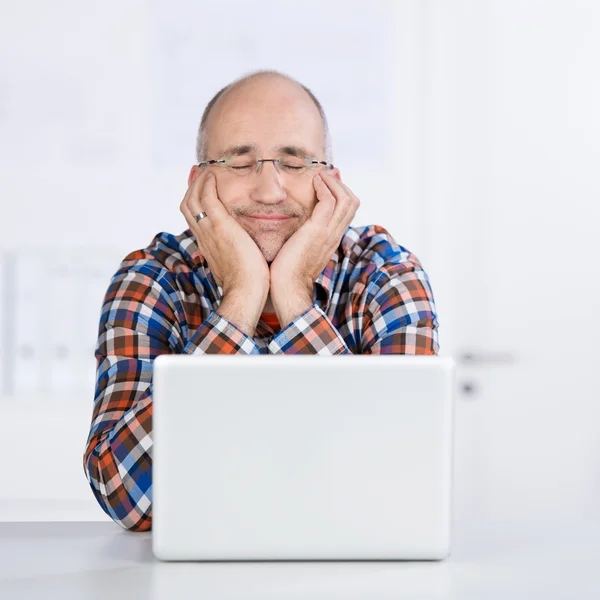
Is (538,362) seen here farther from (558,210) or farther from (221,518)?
(221,518)

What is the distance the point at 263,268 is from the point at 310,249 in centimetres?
12

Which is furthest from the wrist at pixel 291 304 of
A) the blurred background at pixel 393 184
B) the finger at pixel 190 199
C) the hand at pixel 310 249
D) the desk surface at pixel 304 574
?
the blurred background at pixel 393 184

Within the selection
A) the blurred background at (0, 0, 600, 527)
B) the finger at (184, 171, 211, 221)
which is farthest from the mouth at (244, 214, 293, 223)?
the blurred background at (0, 0, 600, 527)

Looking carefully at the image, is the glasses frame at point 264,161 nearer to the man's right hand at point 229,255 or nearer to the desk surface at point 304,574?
the man's right hand at point 229,255

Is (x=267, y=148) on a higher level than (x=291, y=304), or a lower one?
higher

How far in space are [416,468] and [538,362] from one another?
2.47 m

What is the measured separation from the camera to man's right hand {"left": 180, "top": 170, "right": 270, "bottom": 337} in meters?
1.54

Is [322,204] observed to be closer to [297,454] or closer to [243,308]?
[243,308]

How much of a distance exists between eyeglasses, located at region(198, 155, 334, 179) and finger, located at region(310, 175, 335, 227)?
4cm

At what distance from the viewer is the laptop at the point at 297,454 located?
0.79 metres

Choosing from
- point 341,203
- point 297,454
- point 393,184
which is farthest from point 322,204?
point 393,184

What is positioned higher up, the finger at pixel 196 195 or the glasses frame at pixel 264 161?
the glasses frame at pixel 264 161

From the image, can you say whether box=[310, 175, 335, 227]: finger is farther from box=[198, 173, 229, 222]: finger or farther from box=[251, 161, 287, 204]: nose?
box=[198, 173, 229, 222]: finger

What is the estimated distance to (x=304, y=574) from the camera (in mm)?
769
